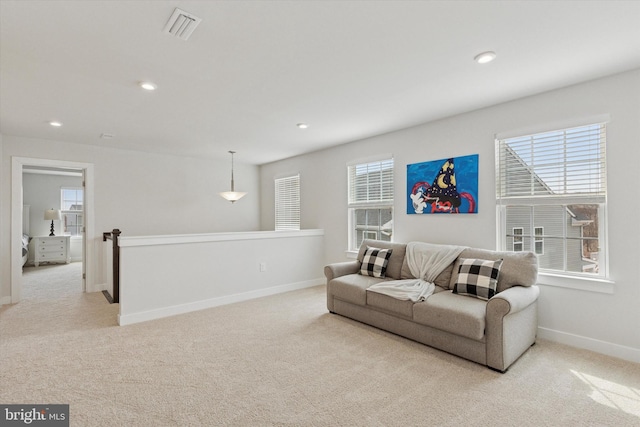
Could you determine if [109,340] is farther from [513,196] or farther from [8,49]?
[513,196]

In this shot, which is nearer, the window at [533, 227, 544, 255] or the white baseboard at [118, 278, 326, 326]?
the window at [533, 227, 544, 255]

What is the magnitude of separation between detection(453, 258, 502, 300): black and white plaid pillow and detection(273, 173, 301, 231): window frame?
11.9ft

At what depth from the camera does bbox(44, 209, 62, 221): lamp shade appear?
8.00 meters

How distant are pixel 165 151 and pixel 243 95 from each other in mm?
3207

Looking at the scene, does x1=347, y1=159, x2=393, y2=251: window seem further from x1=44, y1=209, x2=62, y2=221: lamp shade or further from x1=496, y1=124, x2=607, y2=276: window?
x1=44, y1=209, x2=62, y2=221: lamp shade

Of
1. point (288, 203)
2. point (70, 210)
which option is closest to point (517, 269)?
point (288, 203)

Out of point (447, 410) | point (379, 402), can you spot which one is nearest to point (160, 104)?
point (379, 402)

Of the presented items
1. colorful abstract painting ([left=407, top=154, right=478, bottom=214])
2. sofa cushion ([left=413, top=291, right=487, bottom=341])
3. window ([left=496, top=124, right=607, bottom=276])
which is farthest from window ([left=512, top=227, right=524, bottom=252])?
sofa cushion ([left=413, top=291, right=487, bottom=341])

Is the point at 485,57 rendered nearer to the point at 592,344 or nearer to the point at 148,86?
the point at 592,344

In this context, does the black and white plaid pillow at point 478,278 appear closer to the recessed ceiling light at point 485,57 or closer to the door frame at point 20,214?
the recessed ceiling light at point 485,57

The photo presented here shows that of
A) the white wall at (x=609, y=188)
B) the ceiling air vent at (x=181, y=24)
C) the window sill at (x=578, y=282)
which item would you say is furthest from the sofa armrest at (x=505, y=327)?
the ceiling air vent at (x=181, y=24)

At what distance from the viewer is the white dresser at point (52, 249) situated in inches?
303

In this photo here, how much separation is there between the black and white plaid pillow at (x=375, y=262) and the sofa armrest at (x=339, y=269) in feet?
0.50

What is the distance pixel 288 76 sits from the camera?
2.73 metres
